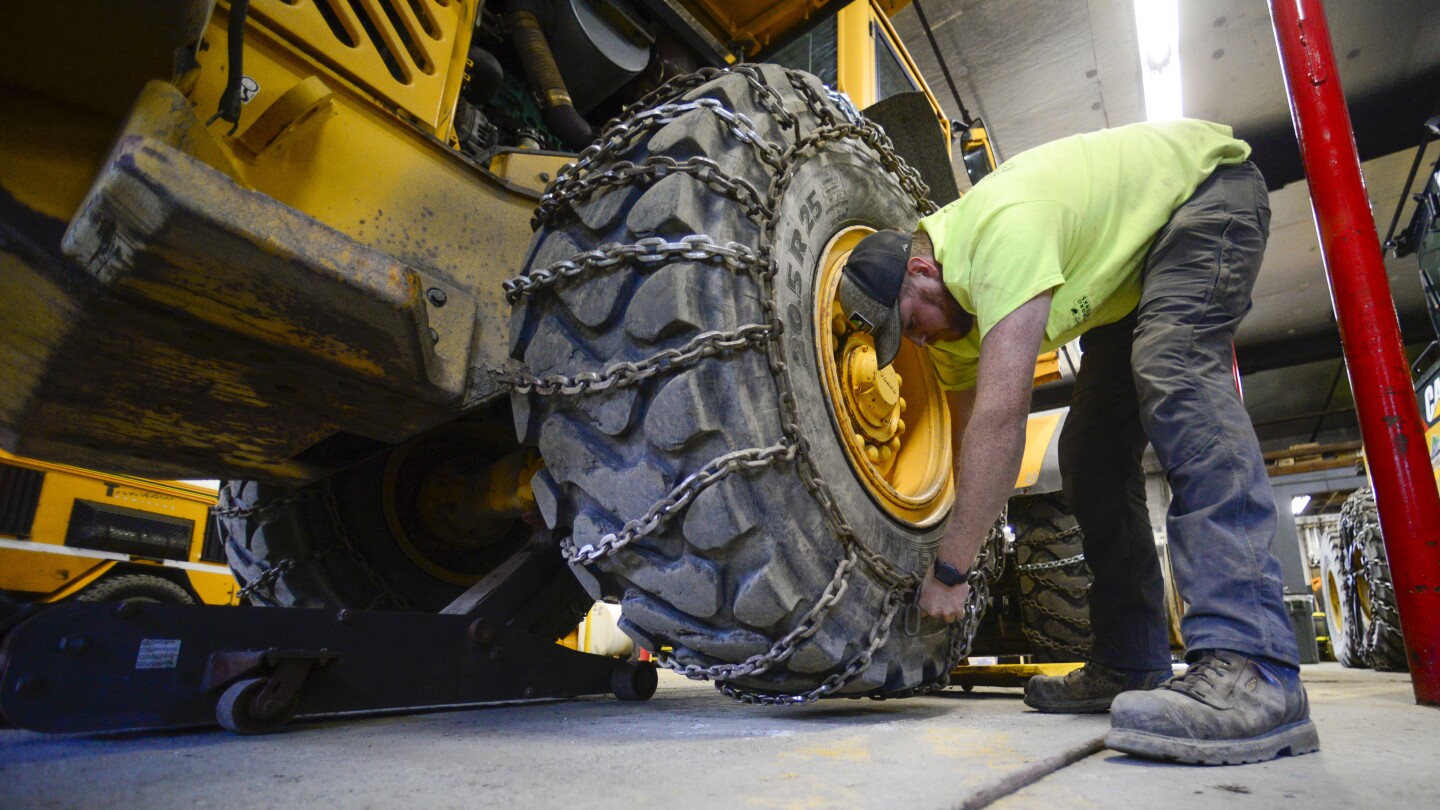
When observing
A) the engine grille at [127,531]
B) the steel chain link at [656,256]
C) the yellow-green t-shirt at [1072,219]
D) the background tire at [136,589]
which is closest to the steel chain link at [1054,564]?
the yellow-green t-shirt at [1072,219]

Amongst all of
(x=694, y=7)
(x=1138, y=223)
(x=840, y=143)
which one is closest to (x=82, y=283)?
(x=840, y=143)

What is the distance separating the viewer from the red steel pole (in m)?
2.36

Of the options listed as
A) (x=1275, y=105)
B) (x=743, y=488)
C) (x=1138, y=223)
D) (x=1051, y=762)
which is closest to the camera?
(x=1051, y=762)

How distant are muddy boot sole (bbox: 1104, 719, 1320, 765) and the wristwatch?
387 mm

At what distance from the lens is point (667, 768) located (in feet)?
3.73

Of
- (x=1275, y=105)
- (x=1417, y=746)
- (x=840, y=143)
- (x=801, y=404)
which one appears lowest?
(x=1417, y=746)

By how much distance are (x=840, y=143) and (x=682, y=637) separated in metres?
1.25

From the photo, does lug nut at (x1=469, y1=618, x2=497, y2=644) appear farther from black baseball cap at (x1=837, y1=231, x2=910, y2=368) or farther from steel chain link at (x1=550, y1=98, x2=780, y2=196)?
black baseball cap at (x1=837, y1=231, x2=910, y2=368)

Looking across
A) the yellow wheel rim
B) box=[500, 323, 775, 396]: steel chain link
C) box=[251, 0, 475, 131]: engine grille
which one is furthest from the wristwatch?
box=[251, 0, 475, 131]: engine grille

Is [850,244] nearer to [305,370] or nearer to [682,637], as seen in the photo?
[682,637]

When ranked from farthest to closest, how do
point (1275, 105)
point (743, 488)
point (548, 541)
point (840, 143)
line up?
point (1275, 105) < point (548, 541) < point (840, 143) < point (743, 488)

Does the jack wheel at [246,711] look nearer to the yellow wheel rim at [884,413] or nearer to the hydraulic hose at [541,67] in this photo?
the yellow wheel rim at [884,413]

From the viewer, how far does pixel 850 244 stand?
6.63 ft

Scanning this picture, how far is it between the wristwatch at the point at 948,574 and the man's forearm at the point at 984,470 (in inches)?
2.4
